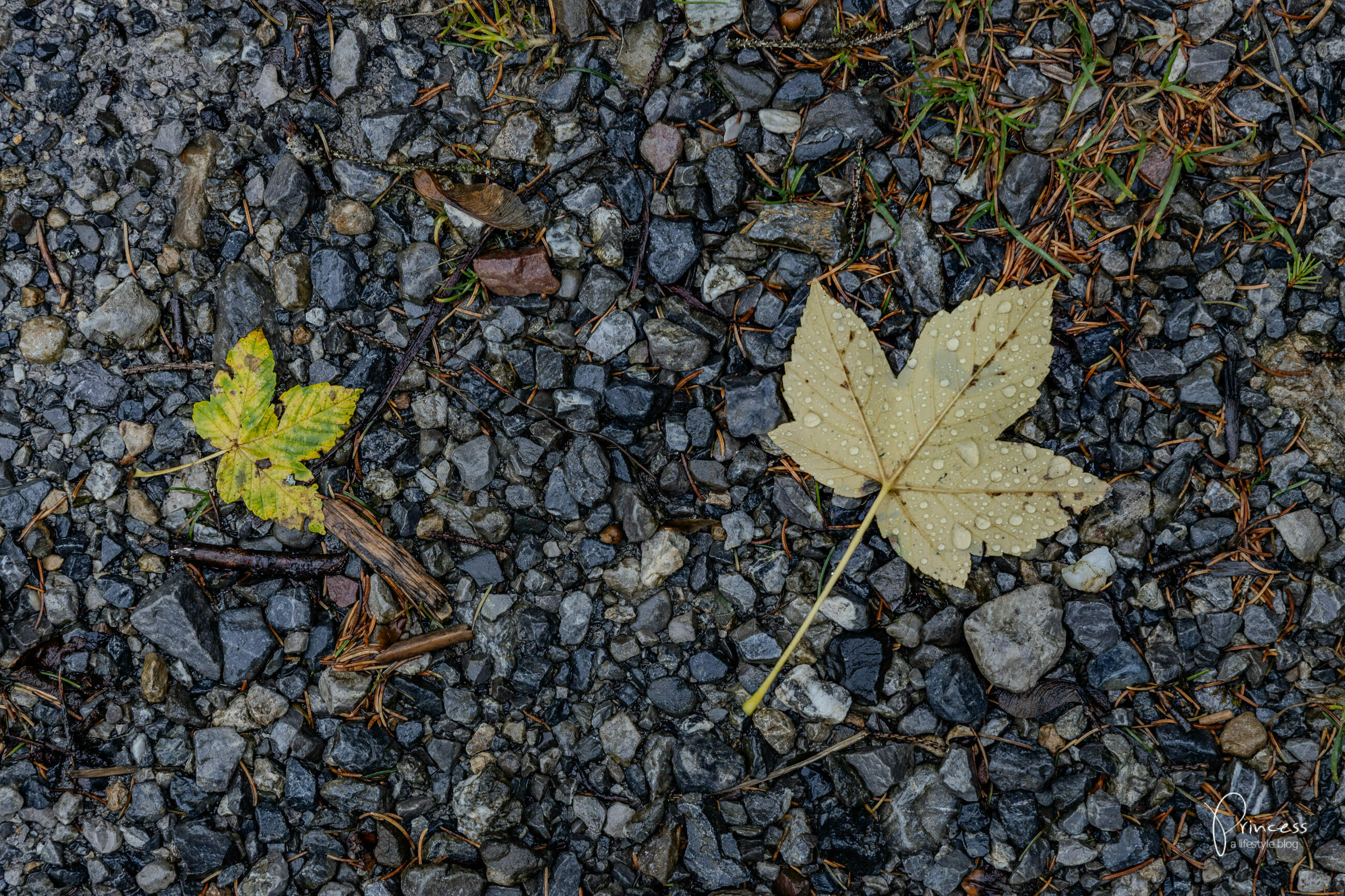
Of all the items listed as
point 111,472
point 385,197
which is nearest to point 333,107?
point 385,197

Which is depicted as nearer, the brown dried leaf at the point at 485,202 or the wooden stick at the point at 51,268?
A: the brown dried leaf at the point at 485,202

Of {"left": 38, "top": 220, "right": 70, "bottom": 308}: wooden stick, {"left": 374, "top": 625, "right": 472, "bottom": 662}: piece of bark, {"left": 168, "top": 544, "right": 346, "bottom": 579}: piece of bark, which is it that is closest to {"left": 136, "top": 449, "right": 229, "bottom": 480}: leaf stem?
{"left": 168, "top": 544, "right": 346, "bottom": 579}: piece of bark

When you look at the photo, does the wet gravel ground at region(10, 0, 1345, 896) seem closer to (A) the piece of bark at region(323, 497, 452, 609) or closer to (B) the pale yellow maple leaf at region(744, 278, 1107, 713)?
(A) the piece of bark at region(323, 497, 452, 609)

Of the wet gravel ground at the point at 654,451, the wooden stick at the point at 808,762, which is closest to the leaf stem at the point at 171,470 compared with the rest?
the wet gravel ground at the point at 654,451

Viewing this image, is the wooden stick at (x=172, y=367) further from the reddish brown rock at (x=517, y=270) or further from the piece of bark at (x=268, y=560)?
the reddish brown rock at (x=517, y=270)

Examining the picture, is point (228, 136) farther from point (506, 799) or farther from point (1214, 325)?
point (1214, 325)

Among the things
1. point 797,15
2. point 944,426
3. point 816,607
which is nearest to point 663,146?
point 797,15
